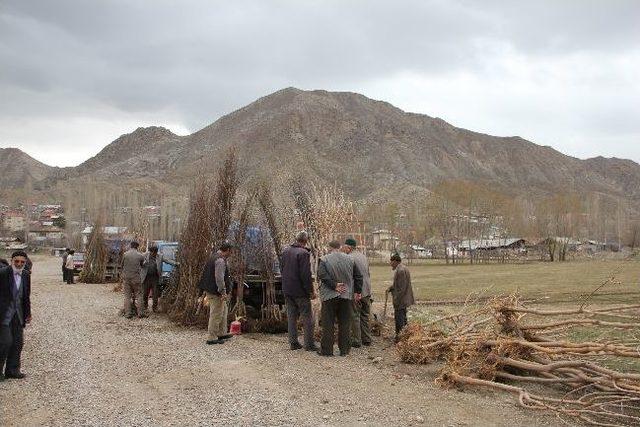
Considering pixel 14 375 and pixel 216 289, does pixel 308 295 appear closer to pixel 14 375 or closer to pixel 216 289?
pixel 216 289

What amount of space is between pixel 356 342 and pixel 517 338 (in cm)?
293

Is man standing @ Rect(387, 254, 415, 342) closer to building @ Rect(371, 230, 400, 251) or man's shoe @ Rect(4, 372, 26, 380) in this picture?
man's shoe @ Rect(4, 372, 26, 380)

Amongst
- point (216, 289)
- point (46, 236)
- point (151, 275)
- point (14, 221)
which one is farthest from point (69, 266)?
point (14, 221)

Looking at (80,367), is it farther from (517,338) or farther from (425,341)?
(517,338)

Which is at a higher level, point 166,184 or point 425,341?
point 166,184

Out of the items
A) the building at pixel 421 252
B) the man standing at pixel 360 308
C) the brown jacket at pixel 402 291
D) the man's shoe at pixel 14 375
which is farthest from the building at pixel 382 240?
the man's shoe at pixel 14 375

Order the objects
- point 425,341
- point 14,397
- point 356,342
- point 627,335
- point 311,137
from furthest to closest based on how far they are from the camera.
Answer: point 311,137 → point 627,335 → point 356,342 → point 425,341 → point 14,397

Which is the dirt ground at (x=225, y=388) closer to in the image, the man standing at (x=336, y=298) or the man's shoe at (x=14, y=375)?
the man's shoe at (x=14, y=375)

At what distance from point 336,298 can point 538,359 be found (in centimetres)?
310

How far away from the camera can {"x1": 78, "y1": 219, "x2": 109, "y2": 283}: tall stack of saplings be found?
83.2ft

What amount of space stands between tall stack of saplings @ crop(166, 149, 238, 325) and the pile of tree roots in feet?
15.9

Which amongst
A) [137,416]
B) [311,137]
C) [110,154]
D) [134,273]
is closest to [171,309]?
[134,273]

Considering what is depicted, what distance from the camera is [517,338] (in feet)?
26.4

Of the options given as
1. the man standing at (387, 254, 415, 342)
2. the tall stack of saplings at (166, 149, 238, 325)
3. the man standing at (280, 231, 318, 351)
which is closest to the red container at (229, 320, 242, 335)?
the tall stack of saplings at (166, 149, 238, 325)
